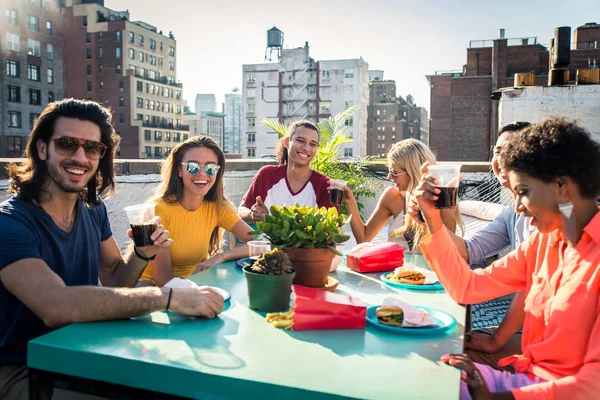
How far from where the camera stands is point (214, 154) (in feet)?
11.0

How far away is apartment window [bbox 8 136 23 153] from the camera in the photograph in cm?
4847

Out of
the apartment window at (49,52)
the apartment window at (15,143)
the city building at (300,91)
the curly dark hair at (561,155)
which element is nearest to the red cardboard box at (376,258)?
the curly dark hair at (561,155)

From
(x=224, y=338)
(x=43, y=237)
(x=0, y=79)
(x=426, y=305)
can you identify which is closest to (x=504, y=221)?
(x=426, y=305)

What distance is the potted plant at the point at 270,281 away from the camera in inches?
69.1

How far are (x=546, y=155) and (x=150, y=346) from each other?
1.28 metres

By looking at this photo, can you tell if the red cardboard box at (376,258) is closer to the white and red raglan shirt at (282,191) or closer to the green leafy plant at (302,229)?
the green leafy plant at (302,229)

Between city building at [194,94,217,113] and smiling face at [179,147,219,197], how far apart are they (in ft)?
578

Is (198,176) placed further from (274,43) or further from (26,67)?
(274,43)

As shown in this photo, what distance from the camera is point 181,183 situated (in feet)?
10.8

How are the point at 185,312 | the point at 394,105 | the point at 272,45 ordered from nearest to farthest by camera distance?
the point at 185,312 < the point at 272,45 < the point at 394,105

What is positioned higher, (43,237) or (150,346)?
(43,237)

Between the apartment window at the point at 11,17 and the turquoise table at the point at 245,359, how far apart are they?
200ft

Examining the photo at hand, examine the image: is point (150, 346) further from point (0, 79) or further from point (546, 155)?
point (0, 79)

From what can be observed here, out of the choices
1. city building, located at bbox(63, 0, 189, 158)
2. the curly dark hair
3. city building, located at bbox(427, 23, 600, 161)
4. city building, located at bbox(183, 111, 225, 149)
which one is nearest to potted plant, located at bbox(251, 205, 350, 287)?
the curly dark hair
